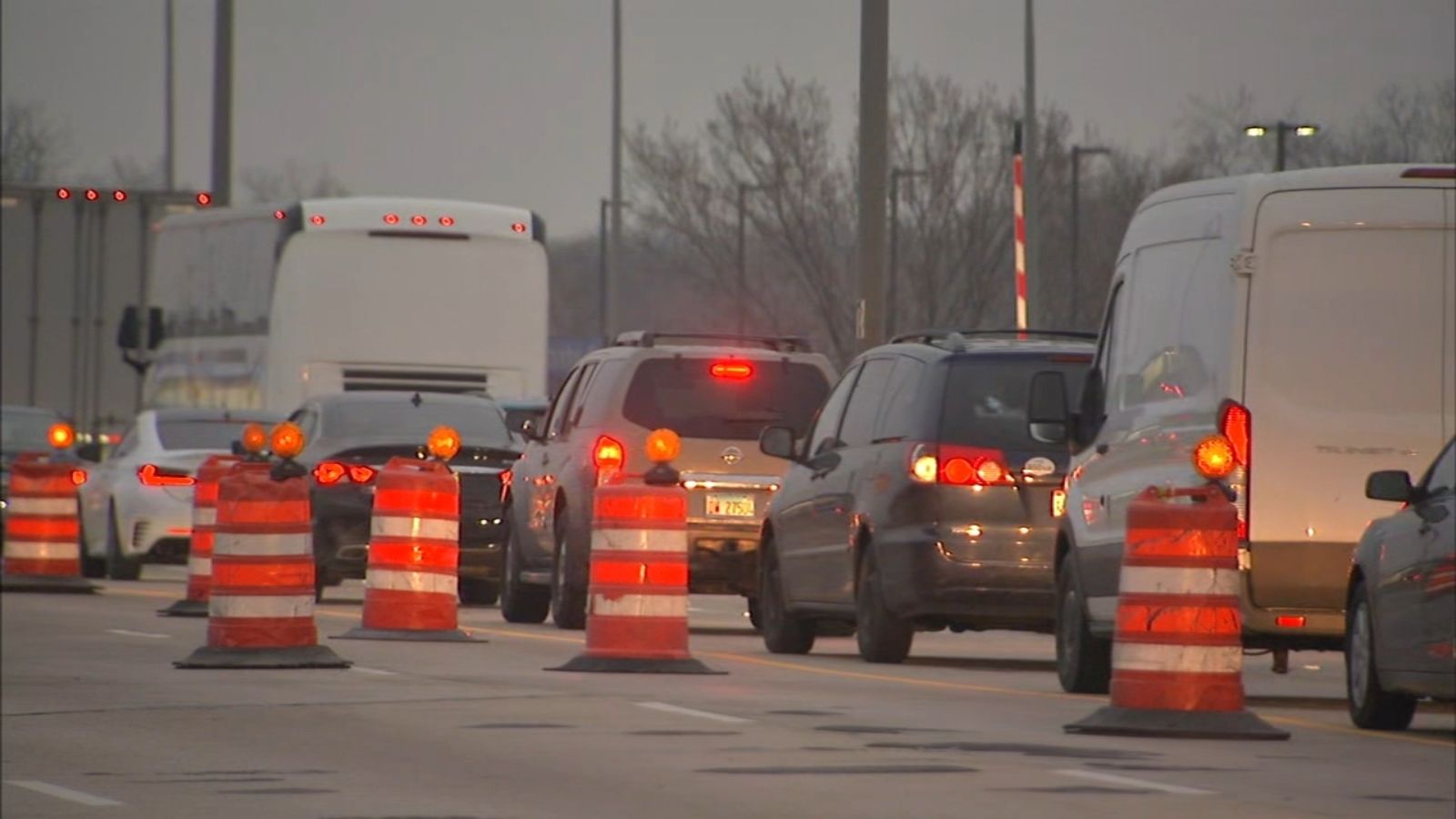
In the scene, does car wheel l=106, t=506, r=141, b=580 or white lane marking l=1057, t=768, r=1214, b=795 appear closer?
white lane marking l=1057, t=768, r=1214, b=795

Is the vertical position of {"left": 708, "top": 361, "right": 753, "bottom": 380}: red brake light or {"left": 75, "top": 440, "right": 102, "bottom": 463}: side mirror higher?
{"left": 708, "top": 361, "right": 753, "bottom": 380}: red brake light

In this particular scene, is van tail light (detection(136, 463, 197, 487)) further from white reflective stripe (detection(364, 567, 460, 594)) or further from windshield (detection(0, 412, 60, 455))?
white reflective stripe (detection(364, 567, 460, 594))

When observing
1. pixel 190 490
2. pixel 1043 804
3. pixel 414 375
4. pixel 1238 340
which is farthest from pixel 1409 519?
pixel 414 375

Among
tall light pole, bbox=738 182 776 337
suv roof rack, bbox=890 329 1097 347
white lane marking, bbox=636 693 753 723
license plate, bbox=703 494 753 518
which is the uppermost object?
tall light pole, bbox=738 182 776 337

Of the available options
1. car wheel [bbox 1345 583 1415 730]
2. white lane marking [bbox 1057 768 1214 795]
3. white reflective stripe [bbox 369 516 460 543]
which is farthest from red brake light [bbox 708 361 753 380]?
white lane marking [bbox 1057 768 1214 795]

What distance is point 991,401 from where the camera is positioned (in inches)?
695

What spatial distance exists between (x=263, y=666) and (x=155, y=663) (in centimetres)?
92

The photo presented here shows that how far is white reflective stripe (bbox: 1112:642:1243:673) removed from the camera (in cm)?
1290

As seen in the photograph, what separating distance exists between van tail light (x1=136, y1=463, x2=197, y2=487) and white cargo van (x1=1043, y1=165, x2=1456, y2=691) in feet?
52.7

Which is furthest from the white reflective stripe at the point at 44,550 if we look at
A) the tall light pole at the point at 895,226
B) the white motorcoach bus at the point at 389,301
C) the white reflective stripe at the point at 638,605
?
the tall light pole at the point at 895,226

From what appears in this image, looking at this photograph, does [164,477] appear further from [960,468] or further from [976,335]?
[960,468]

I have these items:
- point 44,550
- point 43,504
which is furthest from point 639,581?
point 44,550

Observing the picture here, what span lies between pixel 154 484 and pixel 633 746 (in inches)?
720

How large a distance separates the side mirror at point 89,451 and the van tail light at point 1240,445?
48.8ft
